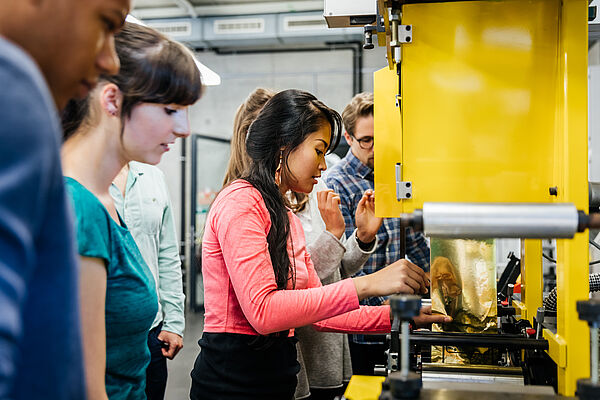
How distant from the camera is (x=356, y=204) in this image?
2.32m

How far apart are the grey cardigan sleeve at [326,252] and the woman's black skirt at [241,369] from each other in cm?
43

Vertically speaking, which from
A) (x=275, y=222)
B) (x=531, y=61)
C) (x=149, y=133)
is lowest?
(x=275, y=222)

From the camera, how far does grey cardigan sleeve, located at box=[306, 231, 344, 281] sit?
5.46 feet

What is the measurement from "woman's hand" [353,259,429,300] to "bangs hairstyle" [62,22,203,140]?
1.91 feet

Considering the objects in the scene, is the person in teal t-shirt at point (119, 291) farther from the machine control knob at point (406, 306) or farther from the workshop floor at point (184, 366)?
the workshop floor at point (184, 366)

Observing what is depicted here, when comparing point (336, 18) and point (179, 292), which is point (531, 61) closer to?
point (336, 18)

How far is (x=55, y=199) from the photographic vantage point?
0.43m

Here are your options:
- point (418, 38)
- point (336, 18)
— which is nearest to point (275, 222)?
point (418, 38)

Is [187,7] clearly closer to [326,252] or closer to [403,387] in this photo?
[326,252]

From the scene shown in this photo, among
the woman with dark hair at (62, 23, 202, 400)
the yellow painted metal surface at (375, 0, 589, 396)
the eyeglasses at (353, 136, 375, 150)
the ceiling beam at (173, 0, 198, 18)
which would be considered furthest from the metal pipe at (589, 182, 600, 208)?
the ceiling beam at (173, 0, 198, 18)

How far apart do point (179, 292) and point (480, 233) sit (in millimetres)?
1458

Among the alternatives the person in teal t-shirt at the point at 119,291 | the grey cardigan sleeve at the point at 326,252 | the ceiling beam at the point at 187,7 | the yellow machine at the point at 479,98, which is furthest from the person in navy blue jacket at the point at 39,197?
the ceiling beam at the point at 187,7

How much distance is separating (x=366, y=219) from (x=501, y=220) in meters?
0.96

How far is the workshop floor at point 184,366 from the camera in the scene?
367cm
